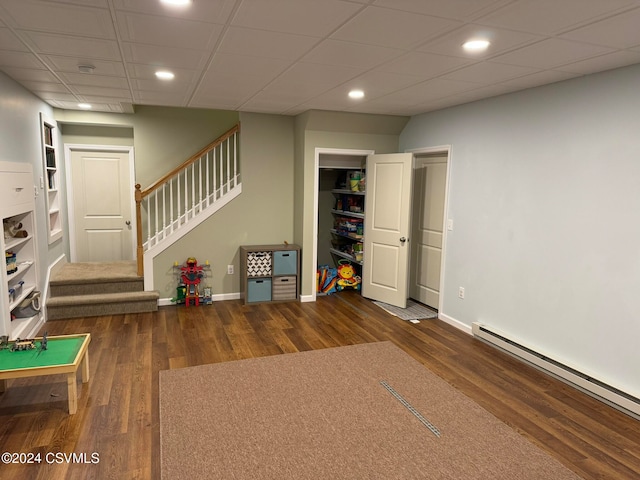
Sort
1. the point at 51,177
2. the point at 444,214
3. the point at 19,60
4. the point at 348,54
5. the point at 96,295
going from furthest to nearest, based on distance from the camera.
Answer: the point at 51,177
the point at 96,295
the point at 444,214
the point at 19,60
the point at 348,54

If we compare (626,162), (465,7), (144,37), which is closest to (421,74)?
(465,7)

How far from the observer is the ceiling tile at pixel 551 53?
254 centimetres

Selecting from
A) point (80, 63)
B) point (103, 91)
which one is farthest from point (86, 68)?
point (103, 91)

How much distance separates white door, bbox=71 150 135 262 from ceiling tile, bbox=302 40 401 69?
4.51 meters

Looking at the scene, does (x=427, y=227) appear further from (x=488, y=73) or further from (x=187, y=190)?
(x=187, y=190)

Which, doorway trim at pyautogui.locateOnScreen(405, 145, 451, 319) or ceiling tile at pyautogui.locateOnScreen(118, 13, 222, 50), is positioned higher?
ceiling tile at pyautogui.locateOnScreen(118, 13, 222, 50)

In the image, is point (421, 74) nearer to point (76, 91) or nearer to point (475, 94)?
point (475, 94)

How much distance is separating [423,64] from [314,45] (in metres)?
0.85

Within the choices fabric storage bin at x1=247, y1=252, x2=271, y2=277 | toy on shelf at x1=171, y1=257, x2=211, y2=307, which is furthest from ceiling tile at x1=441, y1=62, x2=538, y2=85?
toy on shelf at x1=171, y1=257, x2=211, y2=307

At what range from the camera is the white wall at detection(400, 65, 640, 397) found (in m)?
3.08

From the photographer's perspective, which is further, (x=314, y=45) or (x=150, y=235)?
(x=150, y=235)

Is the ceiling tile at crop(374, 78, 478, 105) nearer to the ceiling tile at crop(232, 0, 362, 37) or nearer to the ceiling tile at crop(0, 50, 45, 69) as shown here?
the ceiling tile at crop(232, 0, 362, 37)

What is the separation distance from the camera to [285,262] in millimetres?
5656

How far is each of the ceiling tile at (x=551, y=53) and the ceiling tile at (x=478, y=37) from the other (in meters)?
0.12
